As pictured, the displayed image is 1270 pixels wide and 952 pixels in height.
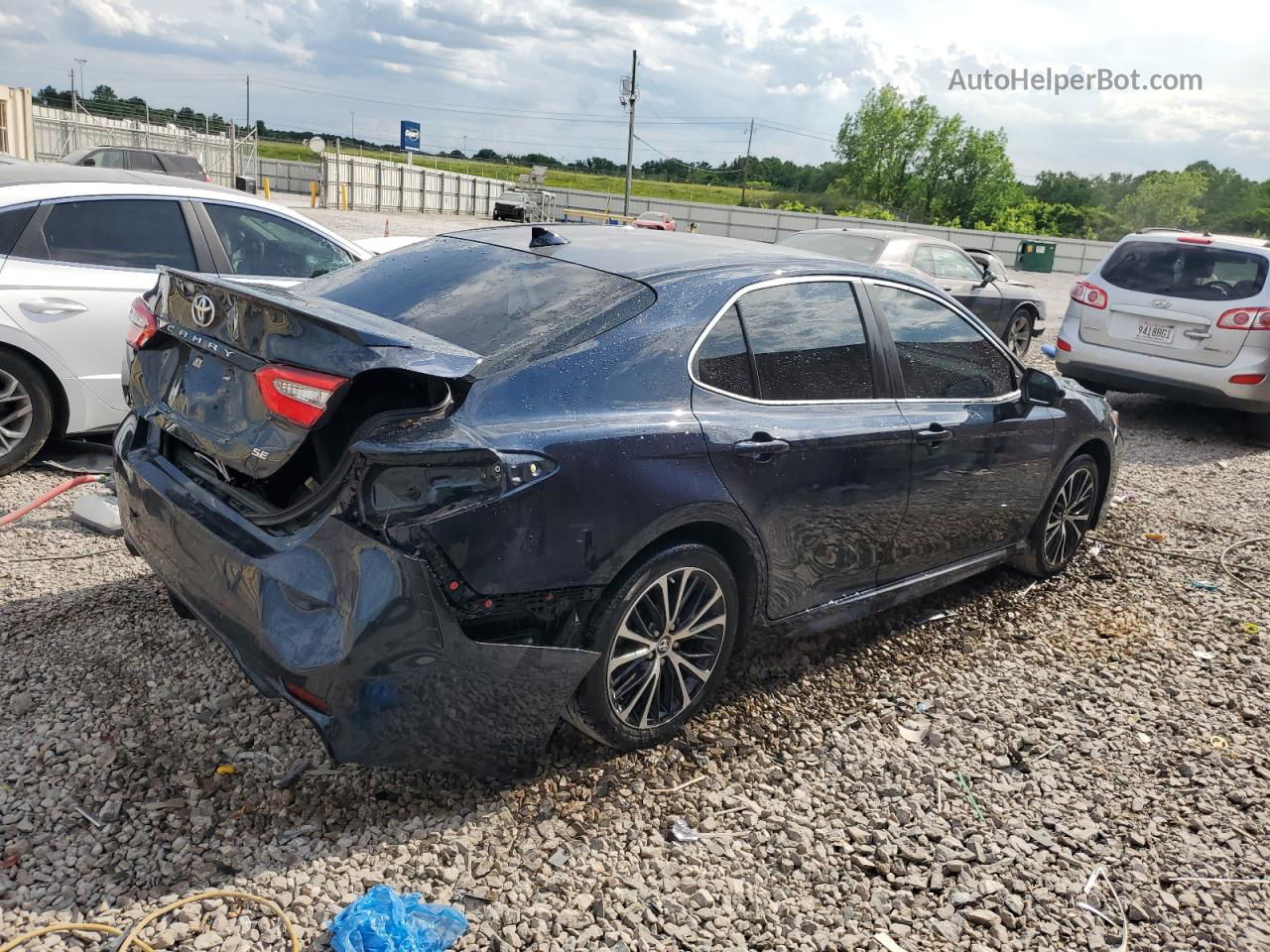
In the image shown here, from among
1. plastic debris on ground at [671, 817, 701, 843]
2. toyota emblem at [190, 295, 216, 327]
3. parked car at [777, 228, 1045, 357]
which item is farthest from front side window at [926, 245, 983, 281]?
toyota emblem at [190, 295, 216, 327]

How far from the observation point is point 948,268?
1275 centimetres

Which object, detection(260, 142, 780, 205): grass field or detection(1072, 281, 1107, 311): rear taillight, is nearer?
detection(1072, 281, 1107, 311): rear taillight

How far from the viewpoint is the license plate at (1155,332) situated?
30.1 ft

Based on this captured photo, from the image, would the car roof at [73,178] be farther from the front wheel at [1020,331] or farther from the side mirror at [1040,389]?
the front wheel at [1020,331]

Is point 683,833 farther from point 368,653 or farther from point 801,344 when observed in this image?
point 801,344

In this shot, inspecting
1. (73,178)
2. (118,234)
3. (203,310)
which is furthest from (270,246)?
(203,310)

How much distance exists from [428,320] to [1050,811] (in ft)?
8.75

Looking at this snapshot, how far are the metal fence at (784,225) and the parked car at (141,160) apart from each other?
27787mm

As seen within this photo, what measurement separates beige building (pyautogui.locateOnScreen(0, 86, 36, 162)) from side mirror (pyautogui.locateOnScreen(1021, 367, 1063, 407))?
41519mm

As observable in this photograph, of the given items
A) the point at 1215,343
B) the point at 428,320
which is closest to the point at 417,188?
the point at 1215,343

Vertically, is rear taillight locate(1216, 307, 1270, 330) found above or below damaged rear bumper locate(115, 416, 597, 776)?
above

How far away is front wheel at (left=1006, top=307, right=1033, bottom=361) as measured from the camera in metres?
14.1

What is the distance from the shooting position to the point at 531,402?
2924 mm

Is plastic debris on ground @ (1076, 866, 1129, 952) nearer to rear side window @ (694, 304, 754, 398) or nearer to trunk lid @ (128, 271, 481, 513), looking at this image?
rear side window @ (694, 304, 754, 398)
